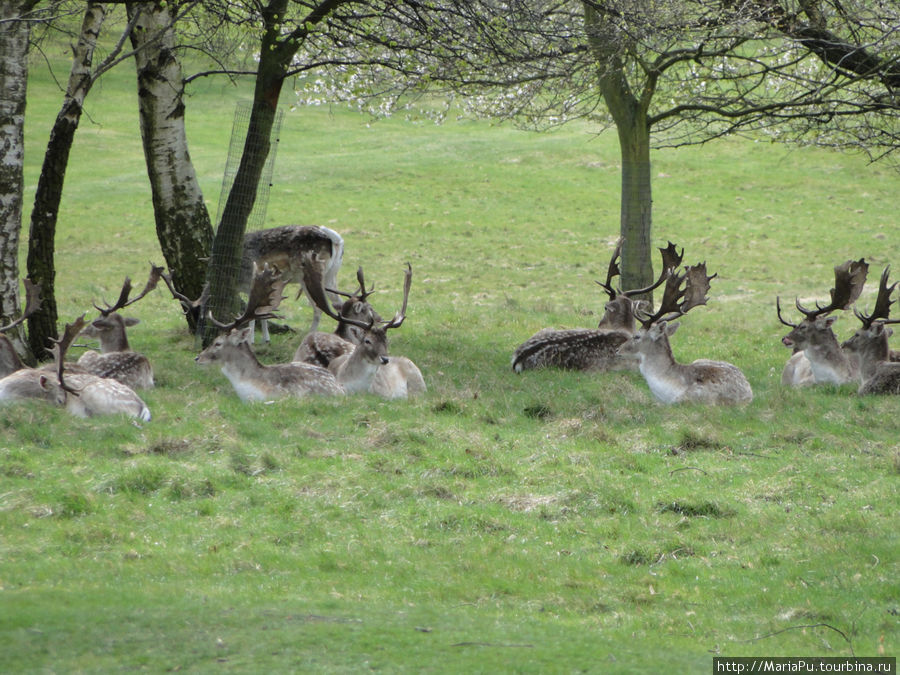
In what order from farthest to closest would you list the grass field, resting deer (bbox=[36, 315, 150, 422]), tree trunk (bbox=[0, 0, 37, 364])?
tree trunk (bbox=[0, 0, 37, 364]) → resting deer (bbox=[36, 315, 150, 422]) → the grass field

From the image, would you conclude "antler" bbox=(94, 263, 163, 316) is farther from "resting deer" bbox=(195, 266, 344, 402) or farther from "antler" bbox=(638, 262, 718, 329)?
"antler" bbox=(638, 262, 718, 329)

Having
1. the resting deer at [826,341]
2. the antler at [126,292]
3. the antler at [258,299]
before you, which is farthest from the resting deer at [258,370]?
the resting deer at [826,341]

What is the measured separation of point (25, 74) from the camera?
10.8 meters

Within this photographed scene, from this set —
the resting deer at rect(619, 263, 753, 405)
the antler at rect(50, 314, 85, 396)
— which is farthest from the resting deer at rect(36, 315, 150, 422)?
the resting deer at rect(619, 263, 753, 405)

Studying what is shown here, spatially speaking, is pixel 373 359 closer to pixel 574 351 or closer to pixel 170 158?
pixel 574 351

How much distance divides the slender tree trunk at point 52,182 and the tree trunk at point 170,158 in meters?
1.23

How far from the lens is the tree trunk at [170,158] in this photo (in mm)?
13148

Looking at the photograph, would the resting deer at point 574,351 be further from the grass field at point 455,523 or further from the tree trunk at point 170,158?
the tree trunk at point 170,158

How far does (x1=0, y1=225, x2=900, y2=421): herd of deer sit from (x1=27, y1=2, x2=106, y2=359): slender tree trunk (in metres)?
0.58

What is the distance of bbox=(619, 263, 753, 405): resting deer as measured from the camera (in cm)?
1065

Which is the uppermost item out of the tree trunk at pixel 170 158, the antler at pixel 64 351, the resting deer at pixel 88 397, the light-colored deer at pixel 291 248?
the tree trunk at pixel 170 158

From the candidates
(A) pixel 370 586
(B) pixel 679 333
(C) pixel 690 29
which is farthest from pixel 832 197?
(A) pixel 370 586

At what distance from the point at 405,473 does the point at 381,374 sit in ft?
9.88

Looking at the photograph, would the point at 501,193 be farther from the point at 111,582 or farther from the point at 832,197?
the point at 111,582
